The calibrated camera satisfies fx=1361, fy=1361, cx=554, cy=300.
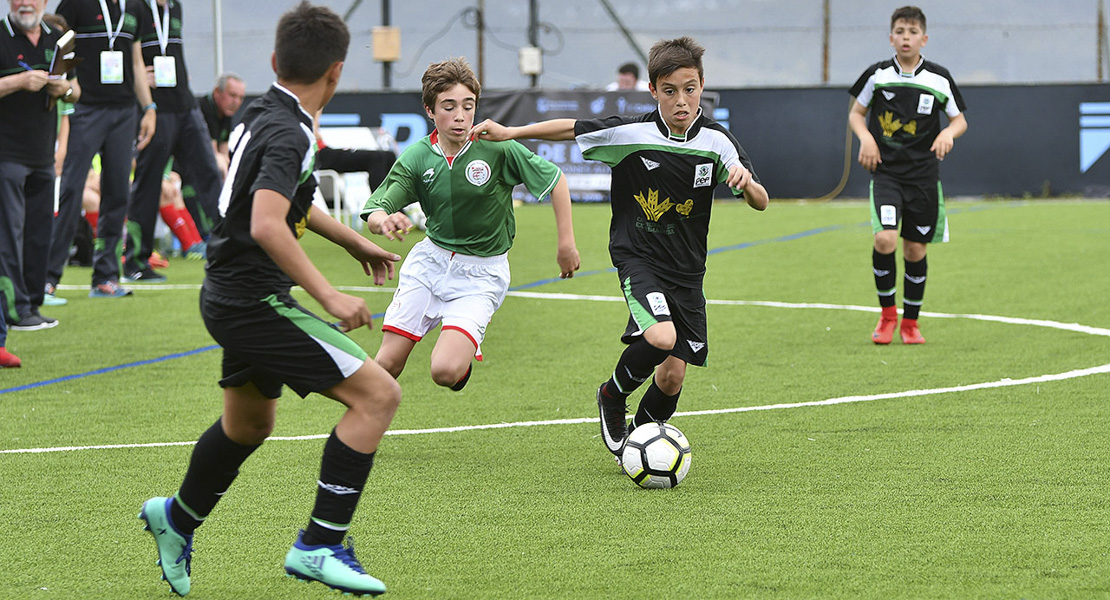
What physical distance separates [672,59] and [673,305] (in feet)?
3.10

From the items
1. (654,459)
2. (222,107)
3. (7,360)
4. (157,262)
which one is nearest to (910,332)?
(654,459)

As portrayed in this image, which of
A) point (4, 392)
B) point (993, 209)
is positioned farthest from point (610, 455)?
point (993, 209)

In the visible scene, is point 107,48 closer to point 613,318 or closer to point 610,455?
point 613,318

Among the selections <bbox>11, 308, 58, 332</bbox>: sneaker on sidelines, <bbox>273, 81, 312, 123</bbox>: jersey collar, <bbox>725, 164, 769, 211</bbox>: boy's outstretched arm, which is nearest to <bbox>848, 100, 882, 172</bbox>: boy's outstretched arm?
<bbox>725, 164, 769, 211</bbox>: boy's outstretched arm

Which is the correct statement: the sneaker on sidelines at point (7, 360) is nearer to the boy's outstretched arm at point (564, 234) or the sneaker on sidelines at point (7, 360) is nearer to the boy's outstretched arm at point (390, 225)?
the boy's outstretched arm at point (390, 225)

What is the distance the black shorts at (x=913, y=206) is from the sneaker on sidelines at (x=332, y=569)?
5.66 metres

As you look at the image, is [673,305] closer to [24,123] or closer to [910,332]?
[910,332]

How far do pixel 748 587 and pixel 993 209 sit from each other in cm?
1727

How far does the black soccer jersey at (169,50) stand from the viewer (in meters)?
11.2

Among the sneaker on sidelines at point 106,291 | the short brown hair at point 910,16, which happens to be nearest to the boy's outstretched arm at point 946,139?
the short brown hair at point 910,16

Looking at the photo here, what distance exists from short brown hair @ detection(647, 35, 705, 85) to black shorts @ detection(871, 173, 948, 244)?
352 centimetres

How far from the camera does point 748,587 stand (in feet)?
12.0

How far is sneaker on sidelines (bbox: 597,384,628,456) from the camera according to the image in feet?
17.4

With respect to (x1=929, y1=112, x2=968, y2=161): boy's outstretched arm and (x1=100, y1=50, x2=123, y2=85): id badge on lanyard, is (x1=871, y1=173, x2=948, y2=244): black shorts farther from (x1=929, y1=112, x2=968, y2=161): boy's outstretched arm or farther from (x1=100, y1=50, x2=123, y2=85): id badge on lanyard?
(x1=100, y1=50, x2=123, y2=85): id badge on lanyard
